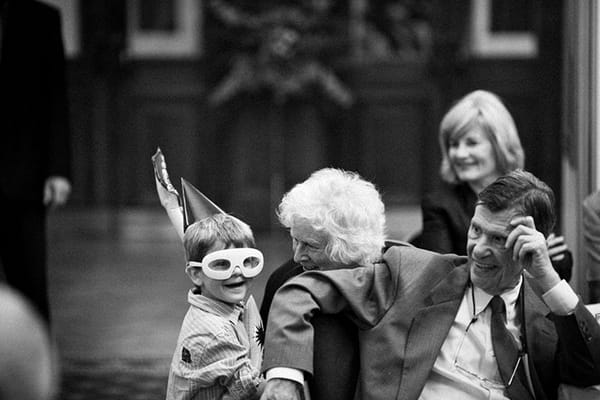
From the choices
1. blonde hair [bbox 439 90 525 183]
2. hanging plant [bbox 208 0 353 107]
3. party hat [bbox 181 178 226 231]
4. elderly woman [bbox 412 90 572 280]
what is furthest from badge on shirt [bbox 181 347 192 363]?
hanging plant [bbox 208 0 353 107]

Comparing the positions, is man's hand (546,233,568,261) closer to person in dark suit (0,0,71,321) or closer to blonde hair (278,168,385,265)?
blonde hair (278,168,385,265)

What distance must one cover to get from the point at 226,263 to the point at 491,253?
0.66 m

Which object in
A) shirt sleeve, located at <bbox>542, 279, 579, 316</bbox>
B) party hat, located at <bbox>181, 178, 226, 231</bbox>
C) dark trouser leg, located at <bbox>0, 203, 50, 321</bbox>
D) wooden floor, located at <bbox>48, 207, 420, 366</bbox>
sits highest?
party hat, located at <bbox>181, 178, 226, 231</bbox>

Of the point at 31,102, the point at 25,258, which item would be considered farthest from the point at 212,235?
the point at 31,102

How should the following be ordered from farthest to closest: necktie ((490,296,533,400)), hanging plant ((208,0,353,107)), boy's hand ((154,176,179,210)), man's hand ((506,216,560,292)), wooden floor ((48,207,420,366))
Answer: hanging plant ((208,0,353,107))
wooden floor ((48,207,420,366))
boy's hand ((154,176,179,210))
necktie ((490,296,533,400))
man's hand ((506,216,560,292))

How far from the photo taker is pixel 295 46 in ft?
30.4

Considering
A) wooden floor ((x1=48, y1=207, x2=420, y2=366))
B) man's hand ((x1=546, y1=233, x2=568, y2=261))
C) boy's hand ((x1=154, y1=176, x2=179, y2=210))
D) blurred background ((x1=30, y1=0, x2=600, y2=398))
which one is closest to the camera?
boy's hand ((x1=154, y1=176, x2=179, y2=210))

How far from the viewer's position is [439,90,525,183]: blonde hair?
13.0 ft

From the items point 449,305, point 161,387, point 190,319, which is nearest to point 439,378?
point 449,305

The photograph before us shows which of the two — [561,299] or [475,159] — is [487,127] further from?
[561,299]

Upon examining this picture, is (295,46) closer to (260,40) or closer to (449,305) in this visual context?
(260,40)

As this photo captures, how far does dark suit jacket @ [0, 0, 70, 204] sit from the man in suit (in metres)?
2.32

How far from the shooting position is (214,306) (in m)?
2.76

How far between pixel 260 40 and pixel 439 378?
6890 mm
